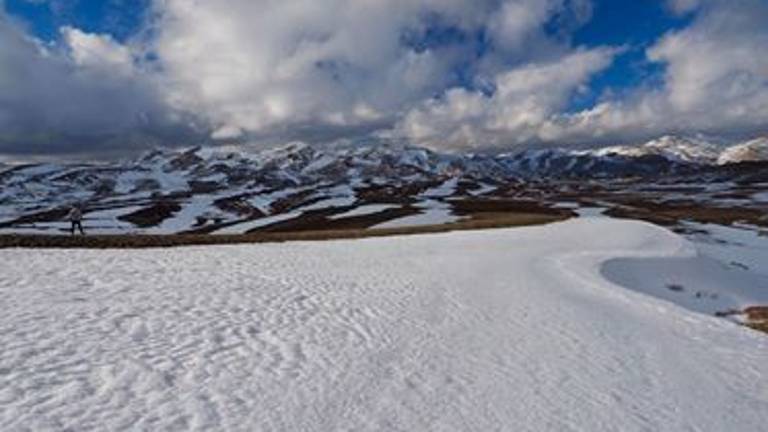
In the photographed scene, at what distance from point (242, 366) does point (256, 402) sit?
188 cm

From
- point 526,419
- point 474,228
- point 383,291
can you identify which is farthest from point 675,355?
point 474,228

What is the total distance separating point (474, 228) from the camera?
1919 inches

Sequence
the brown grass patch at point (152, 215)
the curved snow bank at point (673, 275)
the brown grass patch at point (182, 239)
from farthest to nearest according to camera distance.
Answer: the brown grass patch at point (152, 215) < the curved snow bank at point (673, 275) < the brown grass patch at point (182, 239)

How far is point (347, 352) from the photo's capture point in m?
13.5

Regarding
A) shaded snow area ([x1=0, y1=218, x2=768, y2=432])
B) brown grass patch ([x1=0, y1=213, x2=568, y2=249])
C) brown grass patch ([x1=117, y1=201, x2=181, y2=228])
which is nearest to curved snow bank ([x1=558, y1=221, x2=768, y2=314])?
shaded snow area ([x1=0, y1=218, x2=768, y2=432])

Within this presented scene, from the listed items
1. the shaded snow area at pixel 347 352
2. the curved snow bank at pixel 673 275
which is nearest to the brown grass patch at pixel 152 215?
the curved snow bank at pixel 673 275

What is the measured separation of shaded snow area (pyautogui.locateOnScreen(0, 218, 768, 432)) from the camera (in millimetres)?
Answer: 9891

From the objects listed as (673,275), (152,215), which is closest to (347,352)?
(673,275)

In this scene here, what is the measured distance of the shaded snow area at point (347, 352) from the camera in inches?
389

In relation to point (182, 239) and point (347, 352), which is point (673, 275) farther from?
point (182, 239)

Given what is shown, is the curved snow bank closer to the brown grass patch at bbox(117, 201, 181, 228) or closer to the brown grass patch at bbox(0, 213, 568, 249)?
the brown grass patch at bbox(0, 213, 568, 249)

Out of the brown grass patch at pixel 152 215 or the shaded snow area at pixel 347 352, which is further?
the brown grass patch at pixel 152 215

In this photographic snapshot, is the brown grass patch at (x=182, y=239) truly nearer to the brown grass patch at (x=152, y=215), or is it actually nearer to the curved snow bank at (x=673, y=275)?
the curved snow bank at (x=673, y=275)

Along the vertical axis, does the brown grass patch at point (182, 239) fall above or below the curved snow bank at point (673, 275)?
above
